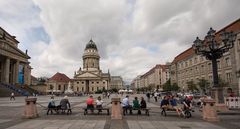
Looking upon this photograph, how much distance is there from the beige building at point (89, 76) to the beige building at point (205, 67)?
229 feet

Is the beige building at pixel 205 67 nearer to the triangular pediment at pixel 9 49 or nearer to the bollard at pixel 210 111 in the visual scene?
the bollard at pixel 210 111

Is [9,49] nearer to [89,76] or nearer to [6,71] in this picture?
[6,71]

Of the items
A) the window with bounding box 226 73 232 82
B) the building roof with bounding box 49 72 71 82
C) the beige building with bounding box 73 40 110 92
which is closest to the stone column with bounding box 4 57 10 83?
the window with bounding box 226 73 232 82

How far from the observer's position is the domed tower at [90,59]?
5895 inches

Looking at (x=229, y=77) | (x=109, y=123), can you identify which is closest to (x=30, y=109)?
(x=109, y=123)

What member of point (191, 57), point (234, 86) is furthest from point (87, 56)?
point (234, 86)

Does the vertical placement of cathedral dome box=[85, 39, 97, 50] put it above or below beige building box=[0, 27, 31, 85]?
above

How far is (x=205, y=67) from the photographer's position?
58312 millimetres

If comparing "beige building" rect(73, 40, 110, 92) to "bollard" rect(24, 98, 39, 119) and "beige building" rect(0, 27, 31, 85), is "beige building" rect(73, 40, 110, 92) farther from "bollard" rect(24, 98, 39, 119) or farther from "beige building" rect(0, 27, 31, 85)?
"bollard" rect(24, 98, 39, 119)

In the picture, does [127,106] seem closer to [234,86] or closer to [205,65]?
[234,86]

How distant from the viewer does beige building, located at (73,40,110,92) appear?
147375 mm

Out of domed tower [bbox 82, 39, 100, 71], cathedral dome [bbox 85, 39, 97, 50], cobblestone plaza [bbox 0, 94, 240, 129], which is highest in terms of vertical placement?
cathedral dome [bbox 85, 39, 97, 50]

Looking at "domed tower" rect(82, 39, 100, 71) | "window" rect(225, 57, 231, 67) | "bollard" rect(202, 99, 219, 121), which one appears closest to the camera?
"bollard" rect(202, 99, 219, 121)

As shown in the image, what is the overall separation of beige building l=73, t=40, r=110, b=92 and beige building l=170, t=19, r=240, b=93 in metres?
69.8
